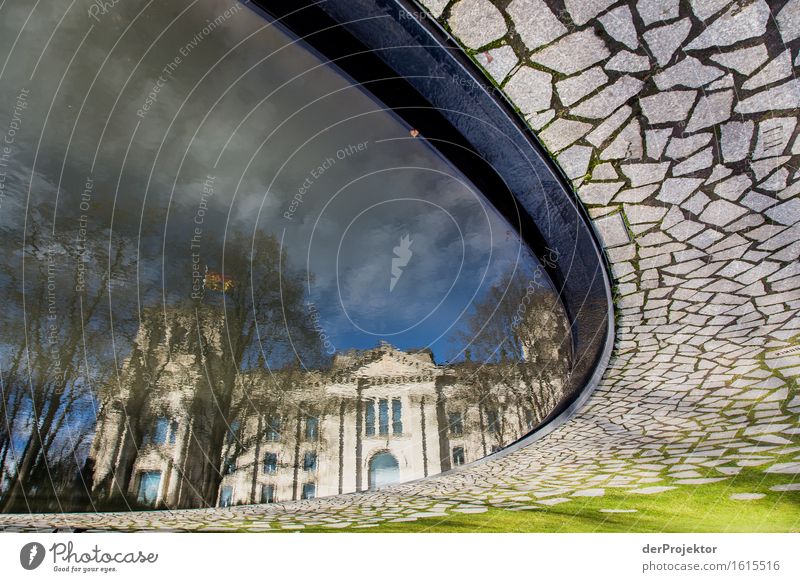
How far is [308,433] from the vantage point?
9.53ft

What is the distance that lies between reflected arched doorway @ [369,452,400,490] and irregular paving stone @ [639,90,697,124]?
2.54 metres

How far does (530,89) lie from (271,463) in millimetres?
2711

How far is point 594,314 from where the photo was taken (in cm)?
299

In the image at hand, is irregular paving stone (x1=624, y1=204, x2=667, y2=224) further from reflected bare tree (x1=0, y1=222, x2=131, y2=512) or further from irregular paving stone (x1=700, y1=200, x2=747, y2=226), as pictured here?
reflected bare tree (x1=0, y1=222, x2=131, y2=512)

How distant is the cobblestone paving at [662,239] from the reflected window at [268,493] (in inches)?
2.7

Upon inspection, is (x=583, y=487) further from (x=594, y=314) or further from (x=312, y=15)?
(x=312, y=15)

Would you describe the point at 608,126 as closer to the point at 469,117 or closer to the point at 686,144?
the point at 686,144

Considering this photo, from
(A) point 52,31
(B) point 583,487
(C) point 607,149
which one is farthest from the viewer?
(B) point 583,487

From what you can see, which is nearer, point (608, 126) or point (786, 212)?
A: point (608, 126)

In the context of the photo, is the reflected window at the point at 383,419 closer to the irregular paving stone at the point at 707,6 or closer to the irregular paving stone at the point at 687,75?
the irregular paving stone at the point at 687,75

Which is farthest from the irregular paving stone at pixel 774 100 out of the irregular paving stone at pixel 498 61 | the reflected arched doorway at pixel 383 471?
the reflected arched doorway at pixel 383 471


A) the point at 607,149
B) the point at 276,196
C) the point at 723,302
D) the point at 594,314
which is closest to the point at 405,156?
the point at 276,196

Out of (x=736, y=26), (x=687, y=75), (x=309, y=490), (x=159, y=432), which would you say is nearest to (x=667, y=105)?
(x=687, y=75)

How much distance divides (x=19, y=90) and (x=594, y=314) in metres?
3.41
